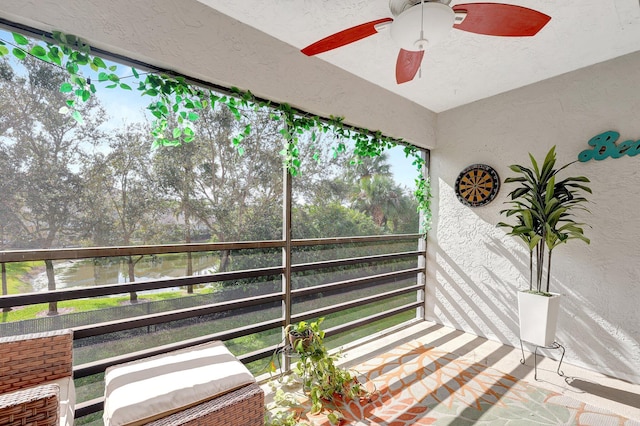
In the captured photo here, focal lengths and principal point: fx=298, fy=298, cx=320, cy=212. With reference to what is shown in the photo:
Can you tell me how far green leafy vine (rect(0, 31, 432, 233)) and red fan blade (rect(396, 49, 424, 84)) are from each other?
890 millimetres

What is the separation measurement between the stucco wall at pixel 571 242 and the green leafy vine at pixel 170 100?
1.47 meters

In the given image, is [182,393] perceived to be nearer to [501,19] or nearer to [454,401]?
[454,401]

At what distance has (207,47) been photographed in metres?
1.95

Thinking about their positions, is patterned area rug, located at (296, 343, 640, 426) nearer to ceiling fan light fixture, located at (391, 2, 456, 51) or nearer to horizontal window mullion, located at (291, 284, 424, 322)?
horizontal window mullion, located at (291, 284, 424, 322)

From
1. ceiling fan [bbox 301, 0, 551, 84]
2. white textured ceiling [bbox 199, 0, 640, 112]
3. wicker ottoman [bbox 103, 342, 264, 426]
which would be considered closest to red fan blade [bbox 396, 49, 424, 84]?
ceiling fan [bbox 301, 0, 551, 84]

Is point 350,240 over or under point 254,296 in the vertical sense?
over

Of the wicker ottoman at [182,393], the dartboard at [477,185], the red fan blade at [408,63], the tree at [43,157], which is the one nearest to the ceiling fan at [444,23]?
the red fan blade at [408,63]

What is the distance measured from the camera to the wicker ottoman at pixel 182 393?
50.1 inches

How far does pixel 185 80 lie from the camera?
1.96m

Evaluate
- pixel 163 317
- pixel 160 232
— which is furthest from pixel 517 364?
pixel 160 232

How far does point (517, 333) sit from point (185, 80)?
148 inches

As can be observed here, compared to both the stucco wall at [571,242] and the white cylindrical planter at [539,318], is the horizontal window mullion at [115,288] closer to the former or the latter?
the white cylindrical planter at [539,318]

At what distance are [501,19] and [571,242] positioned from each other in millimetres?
2352

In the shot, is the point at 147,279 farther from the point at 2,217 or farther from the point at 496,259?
the point at 496,259
